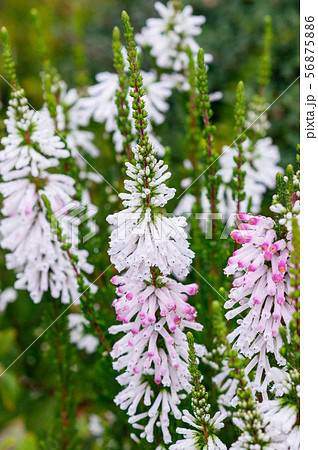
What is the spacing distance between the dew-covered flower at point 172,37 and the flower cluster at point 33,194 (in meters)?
0.80

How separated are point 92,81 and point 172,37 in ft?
6.38

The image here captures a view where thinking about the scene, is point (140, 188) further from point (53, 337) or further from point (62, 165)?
point (53, 337)


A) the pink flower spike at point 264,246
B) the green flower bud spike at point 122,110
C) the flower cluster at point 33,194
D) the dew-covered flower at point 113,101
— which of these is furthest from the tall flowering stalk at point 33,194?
the pink flower spike at point 264,246

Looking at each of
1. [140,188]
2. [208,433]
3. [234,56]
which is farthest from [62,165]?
[234,56]

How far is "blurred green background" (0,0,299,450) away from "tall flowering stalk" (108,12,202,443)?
41cm

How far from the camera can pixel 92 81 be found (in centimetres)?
A: 407

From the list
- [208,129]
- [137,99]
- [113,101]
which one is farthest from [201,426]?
[113,101]

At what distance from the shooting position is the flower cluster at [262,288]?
1082 mm

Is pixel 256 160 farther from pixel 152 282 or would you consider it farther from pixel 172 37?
pixel 152 282

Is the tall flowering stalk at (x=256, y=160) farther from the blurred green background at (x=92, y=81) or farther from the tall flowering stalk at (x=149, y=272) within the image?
the tall flowering stalk at (x=149, y=272)

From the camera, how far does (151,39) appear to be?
2260 millimetres

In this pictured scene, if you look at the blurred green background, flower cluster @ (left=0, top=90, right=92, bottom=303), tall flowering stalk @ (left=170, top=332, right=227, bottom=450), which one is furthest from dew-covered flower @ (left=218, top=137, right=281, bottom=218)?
tall flowering stalk @ (left=170, top=332, right=227, bottom=450)

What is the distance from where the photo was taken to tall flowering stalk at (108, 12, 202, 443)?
3.68ft

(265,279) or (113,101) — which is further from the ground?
(113,101)
